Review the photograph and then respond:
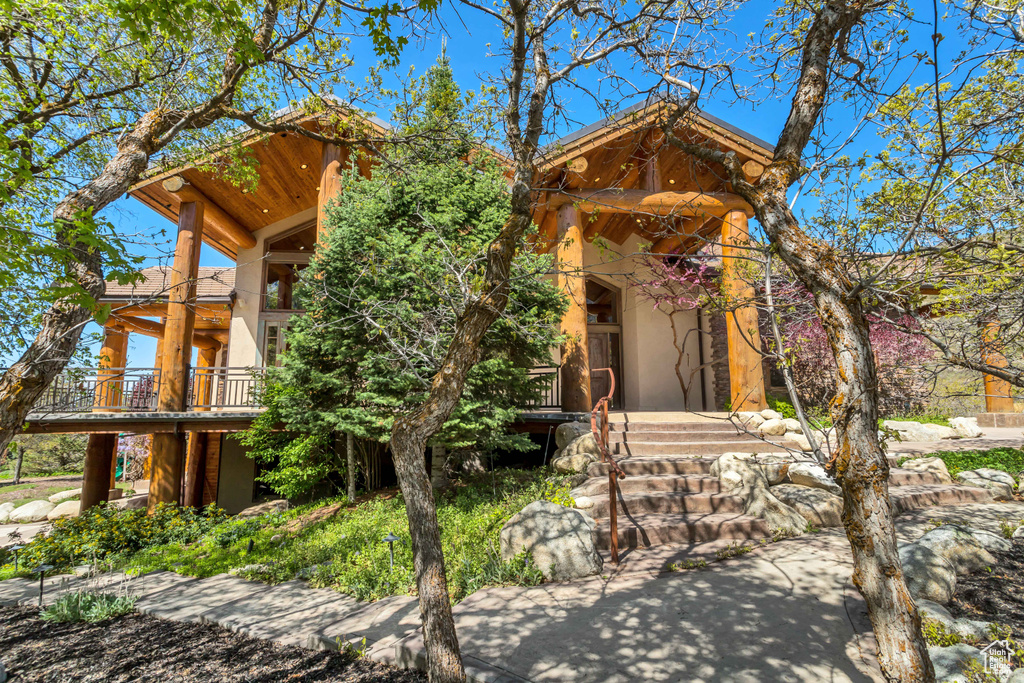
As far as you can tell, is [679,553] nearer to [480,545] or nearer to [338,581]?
[480,545]

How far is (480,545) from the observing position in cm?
528

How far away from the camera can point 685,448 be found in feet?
25.8

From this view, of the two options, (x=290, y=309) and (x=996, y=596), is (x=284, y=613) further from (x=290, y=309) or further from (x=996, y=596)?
(x=290, y=309)

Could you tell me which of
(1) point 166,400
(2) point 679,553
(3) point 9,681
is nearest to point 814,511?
(2) point 679,553

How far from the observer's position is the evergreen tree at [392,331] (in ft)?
23.5

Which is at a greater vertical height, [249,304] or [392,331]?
[249,304]

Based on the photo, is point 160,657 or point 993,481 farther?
point 993,481

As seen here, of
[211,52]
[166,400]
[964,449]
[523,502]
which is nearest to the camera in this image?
[211,52]

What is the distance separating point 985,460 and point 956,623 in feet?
18.8

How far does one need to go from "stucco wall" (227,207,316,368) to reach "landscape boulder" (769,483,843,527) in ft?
36.7

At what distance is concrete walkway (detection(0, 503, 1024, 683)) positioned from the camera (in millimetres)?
3223

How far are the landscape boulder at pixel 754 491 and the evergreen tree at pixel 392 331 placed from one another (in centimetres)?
263

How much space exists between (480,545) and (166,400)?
757 centimetres

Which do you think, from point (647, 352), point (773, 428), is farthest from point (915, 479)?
point (647, 352)
